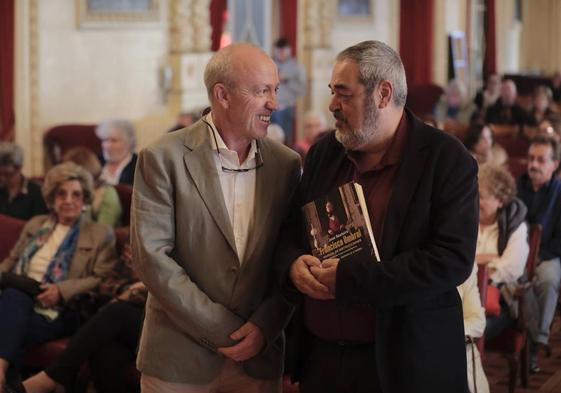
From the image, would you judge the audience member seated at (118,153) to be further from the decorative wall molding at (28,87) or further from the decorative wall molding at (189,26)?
the decorative wall molding at (189,26)

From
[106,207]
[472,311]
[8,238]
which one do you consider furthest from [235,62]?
[106,207]

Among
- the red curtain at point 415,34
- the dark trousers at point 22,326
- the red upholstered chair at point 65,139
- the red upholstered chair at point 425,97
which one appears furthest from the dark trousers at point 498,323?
the red curtain at point 415,34

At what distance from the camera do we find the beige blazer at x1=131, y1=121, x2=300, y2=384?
Answer: 2.80 meters

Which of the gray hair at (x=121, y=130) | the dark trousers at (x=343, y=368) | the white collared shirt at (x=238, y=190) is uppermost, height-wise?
the white collared shirt at (x=238, y=190)

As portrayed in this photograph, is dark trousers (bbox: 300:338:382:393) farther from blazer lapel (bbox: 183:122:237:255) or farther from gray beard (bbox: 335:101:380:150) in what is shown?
gray beard (bbox: 335:101:380:150)

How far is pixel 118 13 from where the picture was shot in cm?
1050

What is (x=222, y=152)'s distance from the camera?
2873 mm

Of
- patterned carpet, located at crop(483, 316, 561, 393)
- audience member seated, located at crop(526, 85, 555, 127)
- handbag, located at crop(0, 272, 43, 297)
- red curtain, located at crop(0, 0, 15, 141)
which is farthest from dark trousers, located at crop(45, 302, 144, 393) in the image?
audience member seated, located at crop(526, 85, 555, 127)

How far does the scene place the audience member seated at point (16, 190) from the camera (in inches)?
242

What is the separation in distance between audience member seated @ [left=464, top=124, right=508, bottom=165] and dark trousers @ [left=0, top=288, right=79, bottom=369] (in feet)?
10.7

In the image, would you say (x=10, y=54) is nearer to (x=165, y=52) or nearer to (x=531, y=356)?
(x=165, y=52)

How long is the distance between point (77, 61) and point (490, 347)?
247 inches

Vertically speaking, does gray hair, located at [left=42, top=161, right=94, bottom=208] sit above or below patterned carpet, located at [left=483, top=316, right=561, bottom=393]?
above

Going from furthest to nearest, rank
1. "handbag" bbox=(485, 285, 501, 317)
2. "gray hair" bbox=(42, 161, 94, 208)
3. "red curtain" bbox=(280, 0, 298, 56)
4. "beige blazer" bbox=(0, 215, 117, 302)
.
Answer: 1. "red curtain" bbox=(280, 0, 298, 56)
2. "gray hair" bbox=(42, 161, 94, 208)
3. "beige blazer" bbox=(0, 215, 117, 302)
4. "handbag" bbox=(485, 285, 501, 317)
